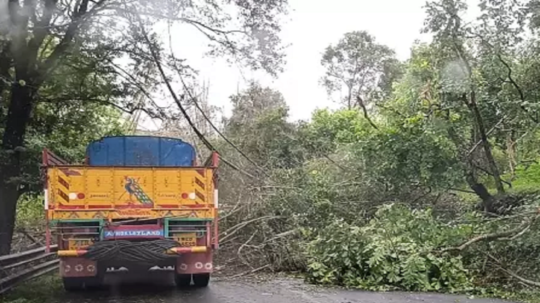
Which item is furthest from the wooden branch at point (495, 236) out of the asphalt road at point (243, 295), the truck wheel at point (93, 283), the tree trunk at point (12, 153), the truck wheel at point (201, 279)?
the tree trunk at point (12, 153)

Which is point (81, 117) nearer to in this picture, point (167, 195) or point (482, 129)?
point (167, 195)

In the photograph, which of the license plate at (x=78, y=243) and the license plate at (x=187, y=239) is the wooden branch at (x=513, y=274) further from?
the license plate at (x=78, y=243)

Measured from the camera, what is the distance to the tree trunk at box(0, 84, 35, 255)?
34.4 feet

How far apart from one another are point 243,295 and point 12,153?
186 inches

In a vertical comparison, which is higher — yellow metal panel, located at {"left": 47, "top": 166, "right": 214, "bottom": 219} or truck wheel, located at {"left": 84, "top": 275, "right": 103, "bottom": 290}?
yellow metal panel, located at {"left": 47, "top": 166, "right": 214, "bottom": 219}

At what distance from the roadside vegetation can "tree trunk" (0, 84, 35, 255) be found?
95 mm

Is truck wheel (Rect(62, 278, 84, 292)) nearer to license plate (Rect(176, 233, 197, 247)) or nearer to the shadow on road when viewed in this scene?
the shadow on road

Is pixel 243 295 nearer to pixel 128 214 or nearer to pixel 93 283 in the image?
pixel 128 214

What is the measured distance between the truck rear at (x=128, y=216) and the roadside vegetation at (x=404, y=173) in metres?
1.83

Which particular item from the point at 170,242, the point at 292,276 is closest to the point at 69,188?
the point at 170,242

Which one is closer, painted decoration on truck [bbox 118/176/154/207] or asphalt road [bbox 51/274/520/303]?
asphalt road [bbox 51/274/520/303]

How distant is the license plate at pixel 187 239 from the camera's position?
31.1 feet

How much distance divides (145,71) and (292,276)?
5038 millimetres

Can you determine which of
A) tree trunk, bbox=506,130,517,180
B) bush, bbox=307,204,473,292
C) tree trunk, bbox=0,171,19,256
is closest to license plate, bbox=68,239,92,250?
tree trunk, bbox=0,171,19,256
